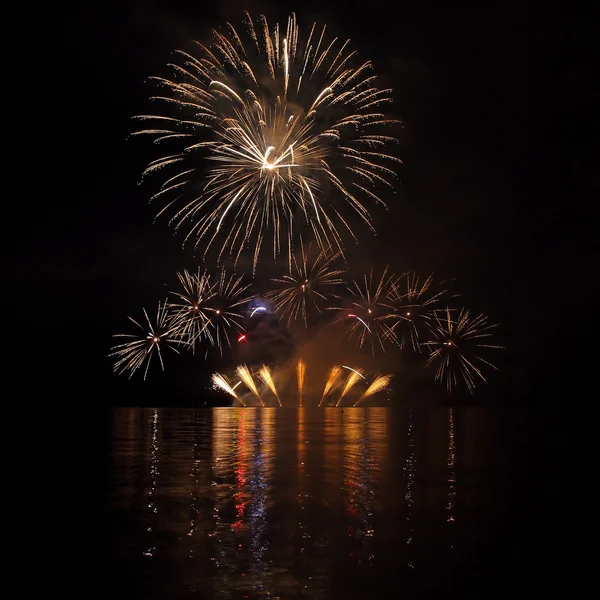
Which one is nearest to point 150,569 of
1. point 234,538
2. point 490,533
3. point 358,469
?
point 234,538

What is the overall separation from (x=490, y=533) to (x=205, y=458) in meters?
17.9

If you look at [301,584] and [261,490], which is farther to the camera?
[261,490]

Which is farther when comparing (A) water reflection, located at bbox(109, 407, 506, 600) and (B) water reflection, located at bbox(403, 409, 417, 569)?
(B) water reflection, located at bbox(403, 409, 417, 569)

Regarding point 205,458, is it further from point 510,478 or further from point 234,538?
point 234,538

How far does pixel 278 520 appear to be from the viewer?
16.4 metres

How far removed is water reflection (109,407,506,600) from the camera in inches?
450

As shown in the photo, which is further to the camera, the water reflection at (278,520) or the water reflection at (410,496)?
the water reflection at (410,496)

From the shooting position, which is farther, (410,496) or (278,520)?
(410,496)

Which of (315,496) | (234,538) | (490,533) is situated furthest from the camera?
(315,496)

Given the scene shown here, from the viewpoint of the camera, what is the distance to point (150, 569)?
39.3 feet

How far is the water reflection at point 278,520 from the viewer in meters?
11.4

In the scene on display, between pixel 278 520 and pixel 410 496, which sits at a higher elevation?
pixel 278 520

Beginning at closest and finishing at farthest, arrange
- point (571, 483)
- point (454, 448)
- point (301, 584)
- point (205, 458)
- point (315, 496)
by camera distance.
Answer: point (301, 584), point (315, 496), point (571, 483), point (205, 458), point (454, 448)

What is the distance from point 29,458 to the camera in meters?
30.9
